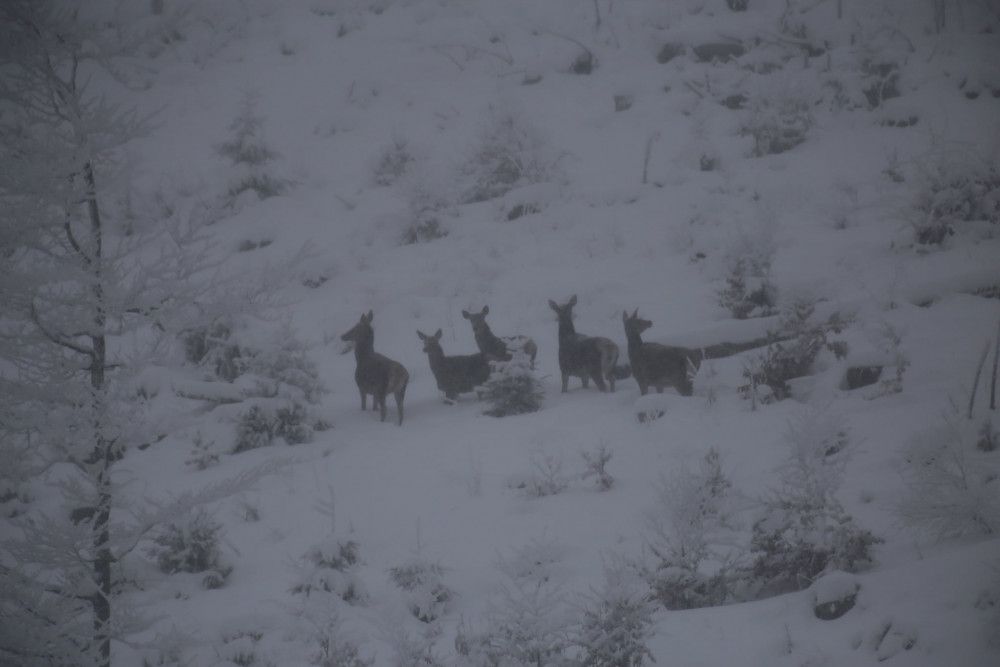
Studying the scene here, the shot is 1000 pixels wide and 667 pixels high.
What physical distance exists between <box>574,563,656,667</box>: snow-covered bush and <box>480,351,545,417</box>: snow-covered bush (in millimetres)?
4847

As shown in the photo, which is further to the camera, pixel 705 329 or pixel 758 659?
pixel 705 329

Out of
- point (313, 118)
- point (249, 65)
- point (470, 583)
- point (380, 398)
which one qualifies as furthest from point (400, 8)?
point (470, 583)

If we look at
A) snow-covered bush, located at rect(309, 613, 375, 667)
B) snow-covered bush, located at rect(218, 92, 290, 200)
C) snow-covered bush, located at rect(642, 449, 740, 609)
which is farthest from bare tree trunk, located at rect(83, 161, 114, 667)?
snow-covered bush, located at rect(218, 92, 290, 200)

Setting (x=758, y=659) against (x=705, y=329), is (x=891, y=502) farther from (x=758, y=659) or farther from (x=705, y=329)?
(x=705, y=329)

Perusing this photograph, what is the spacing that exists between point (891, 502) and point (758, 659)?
1.91 m

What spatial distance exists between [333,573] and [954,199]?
1075 centimetres

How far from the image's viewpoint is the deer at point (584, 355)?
339 inches

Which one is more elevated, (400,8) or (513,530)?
(400,8)

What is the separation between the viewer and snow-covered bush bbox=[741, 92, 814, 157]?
15273 mm

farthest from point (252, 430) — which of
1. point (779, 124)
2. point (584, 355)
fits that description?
point (779, 124)

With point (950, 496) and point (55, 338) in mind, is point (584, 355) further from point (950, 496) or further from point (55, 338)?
point (55, 338)

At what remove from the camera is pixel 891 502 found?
4.73 m

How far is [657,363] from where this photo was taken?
784 cm

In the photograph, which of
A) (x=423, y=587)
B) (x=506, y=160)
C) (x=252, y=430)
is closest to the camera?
(x=423, y=587)
